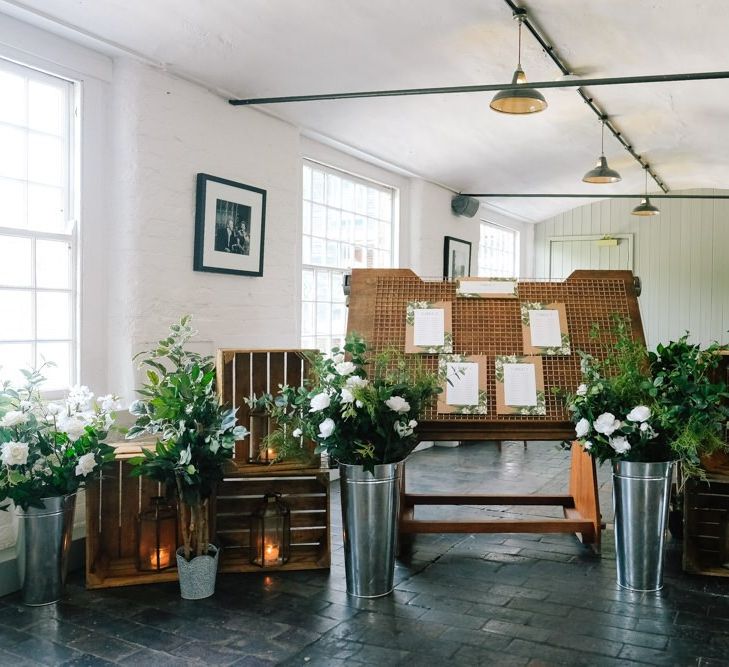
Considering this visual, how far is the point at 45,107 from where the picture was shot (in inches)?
156

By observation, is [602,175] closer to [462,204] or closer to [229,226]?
[462,204]

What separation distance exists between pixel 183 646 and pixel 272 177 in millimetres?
3442

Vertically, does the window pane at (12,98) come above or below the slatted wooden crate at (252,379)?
above

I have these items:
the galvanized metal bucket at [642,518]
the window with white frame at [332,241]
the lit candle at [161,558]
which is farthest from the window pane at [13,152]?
the galvanized metal bucket at [642,518]

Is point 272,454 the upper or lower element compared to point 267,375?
lower

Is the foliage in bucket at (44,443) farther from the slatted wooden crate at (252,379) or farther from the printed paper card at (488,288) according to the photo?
the printed paper card at (488,288)

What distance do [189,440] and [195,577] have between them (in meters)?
0.65

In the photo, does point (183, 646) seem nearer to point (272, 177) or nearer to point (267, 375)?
point (267, 375)

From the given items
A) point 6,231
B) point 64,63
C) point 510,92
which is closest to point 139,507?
point 6,231

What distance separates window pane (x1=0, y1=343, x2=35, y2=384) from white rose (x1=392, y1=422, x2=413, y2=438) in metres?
1.93

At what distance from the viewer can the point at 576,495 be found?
4523 millimetres

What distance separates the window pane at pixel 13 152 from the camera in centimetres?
374

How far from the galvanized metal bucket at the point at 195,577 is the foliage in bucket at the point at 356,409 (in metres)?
0.68

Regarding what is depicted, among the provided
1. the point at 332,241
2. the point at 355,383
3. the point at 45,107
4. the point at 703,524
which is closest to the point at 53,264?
the point at 45,107
